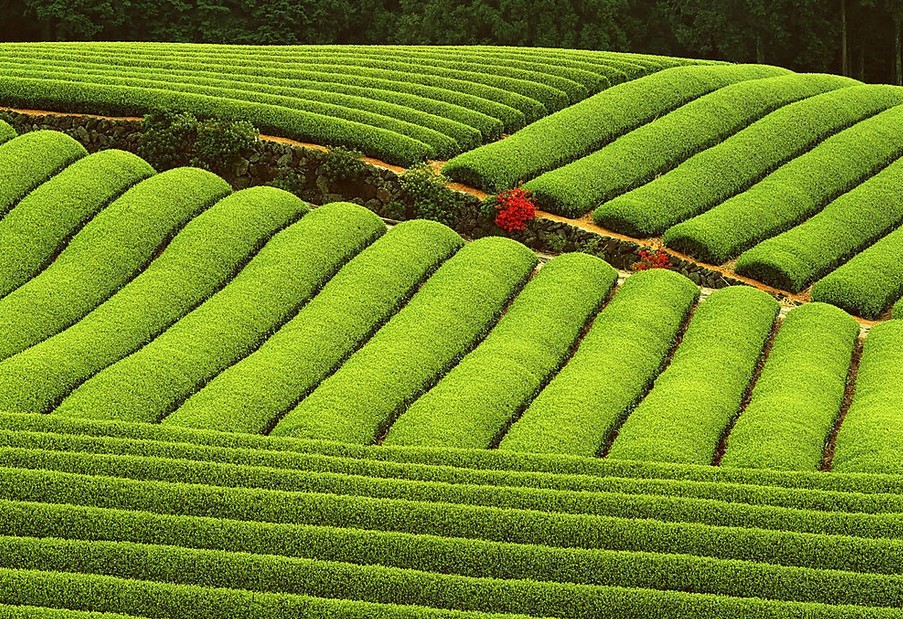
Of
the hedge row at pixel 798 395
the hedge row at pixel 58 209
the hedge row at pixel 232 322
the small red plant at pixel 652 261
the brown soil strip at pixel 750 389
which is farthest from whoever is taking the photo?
the small red plant at pixel 652 261

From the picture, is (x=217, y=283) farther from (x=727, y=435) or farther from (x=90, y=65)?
(x=90, y=65)

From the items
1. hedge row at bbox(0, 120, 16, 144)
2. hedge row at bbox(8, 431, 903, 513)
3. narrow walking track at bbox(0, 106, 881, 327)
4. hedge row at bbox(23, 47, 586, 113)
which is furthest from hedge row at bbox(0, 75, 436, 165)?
hedge row at bbox(8, 431, 903, 513)

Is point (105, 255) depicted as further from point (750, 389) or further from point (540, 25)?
point (540, 25)

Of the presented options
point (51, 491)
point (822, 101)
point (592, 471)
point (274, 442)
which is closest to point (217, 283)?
point (274, 442)

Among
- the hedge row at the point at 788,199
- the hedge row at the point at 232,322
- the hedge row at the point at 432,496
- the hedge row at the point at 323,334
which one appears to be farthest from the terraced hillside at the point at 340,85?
the hedge row at the point at 432,496

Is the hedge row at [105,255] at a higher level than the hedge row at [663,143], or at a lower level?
lower

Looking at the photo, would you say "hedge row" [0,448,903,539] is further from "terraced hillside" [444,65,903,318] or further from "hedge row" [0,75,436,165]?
"hedge row" [0,75,436,165]

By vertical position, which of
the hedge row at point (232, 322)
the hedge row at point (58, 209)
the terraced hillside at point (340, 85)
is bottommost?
the hedge row at point (232, 322)

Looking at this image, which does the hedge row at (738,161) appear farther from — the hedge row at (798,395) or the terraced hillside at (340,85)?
the terraced hillside at (340,85)
